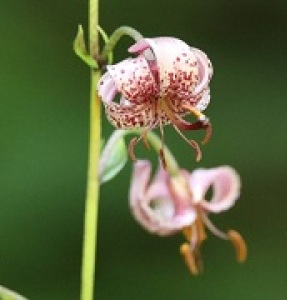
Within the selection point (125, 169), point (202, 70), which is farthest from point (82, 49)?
point (125, 169)

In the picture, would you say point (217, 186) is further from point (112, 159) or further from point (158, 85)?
point (158, 85)

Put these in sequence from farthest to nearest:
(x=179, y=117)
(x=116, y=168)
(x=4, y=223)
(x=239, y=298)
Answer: (x=239, y=298) < (x=4, y=223) < (x=116, y=168) < (x=179, y=117)

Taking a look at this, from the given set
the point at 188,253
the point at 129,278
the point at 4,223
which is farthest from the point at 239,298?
the point at 188,253

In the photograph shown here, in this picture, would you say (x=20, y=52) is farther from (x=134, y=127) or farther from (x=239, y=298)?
(x=134, y=127)

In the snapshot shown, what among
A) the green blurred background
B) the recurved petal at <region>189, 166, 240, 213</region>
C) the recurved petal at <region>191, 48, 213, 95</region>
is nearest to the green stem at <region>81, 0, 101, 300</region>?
the recurved petal at <region>191, 48, 213, 95</region>

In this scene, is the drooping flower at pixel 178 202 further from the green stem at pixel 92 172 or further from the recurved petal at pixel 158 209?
the green stem at pixel 92 172

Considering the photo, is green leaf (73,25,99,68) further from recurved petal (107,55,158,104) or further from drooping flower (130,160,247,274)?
drooping flower (130,160,247,274)
